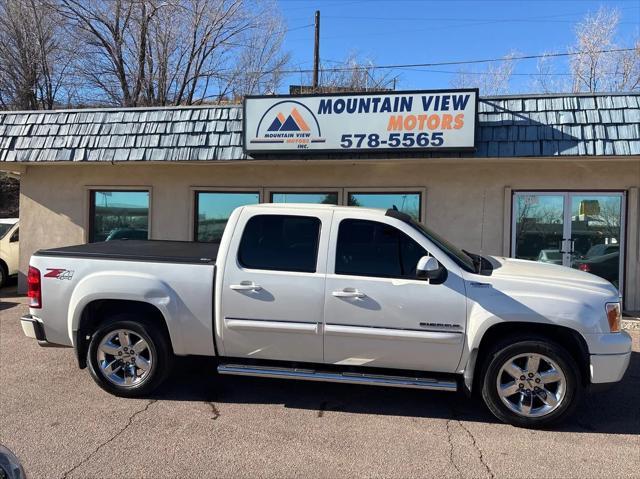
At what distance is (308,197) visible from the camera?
9.18 m

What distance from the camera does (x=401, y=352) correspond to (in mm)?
4320

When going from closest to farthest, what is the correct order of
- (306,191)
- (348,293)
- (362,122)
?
(348,293) < (362,122) < (306,191)

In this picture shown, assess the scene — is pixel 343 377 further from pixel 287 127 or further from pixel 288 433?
pixel 287 127

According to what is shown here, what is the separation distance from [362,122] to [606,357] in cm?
490

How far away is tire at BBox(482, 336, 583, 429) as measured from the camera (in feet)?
13.6

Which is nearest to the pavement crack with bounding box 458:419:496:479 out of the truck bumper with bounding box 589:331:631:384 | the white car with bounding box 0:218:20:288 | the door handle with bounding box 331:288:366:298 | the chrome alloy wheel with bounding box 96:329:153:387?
the truck bumper with bounding box 589:331:631:384

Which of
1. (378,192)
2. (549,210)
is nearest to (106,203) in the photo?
(378,192)

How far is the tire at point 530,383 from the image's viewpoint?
4.14 meters

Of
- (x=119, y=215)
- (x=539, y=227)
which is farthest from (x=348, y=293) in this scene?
(x=119, y=215)

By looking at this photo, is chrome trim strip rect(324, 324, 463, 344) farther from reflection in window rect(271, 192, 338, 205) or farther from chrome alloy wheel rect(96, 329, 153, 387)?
reflection in window rect(271, 192, 338, 205)

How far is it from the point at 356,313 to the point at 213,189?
232 inches

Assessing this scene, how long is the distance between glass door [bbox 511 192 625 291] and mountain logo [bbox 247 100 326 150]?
385 centimetres

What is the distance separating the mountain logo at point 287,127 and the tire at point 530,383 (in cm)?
479

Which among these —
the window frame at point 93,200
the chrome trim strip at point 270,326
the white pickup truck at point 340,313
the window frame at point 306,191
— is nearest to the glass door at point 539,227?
the window frame at point 306,191
